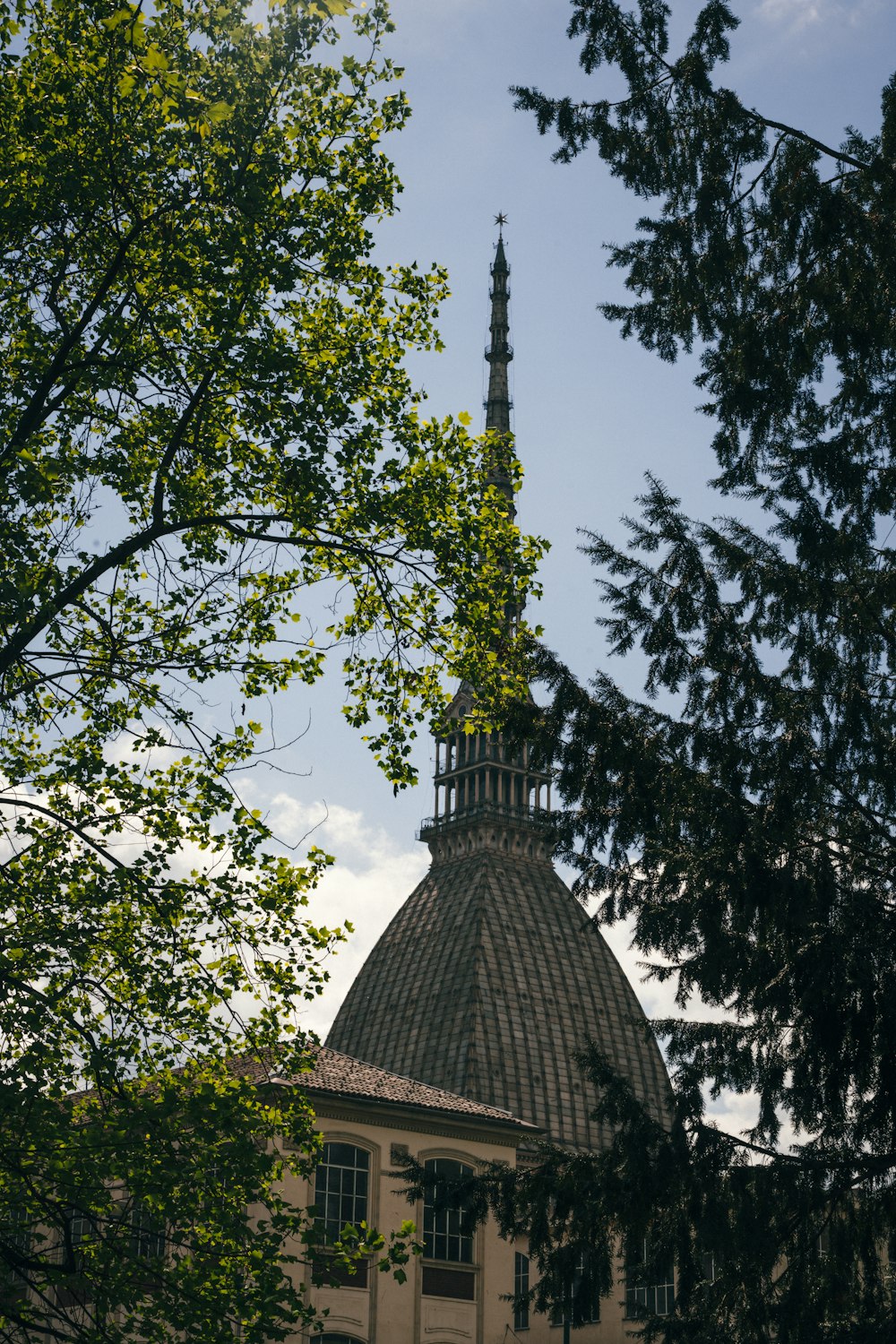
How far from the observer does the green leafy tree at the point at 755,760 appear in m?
16.5

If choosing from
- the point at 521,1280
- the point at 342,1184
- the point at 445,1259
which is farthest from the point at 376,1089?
the point at 521,1280

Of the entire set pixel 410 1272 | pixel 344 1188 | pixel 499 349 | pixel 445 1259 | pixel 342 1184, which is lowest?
pixel 410 1272

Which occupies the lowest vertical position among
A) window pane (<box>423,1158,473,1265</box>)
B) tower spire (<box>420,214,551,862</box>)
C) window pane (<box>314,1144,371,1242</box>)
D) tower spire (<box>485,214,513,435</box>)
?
window pane (<box>423,1158,473,1265</box>)

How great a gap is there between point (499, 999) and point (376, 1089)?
197 feet

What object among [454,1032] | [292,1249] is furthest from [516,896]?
[292,1249]

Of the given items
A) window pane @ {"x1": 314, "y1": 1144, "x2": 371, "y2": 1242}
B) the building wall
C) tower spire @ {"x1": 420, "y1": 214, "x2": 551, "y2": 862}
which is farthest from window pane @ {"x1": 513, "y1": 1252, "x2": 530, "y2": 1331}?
tower spire @ {"x1": 420, "y1": 214, "x2": 551, "y2": 862}

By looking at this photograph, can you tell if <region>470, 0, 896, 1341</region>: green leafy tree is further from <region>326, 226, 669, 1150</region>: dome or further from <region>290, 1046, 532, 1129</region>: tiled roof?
<region>326, 226, 669, 1150</region>: dome

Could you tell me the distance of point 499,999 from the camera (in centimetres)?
10631

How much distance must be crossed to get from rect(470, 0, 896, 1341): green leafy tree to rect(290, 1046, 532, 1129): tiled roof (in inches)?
1055

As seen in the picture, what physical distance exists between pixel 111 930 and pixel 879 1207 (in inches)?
342

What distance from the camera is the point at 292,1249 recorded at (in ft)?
117

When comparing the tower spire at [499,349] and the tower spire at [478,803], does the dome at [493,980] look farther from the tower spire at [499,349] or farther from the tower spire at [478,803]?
the tower spire at [499,349]

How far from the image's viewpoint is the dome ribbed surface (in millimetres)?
101688

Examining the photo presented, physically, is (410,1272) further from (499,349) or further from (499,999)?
(499,349)
